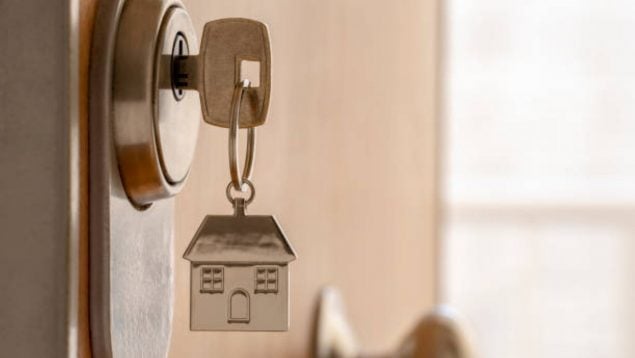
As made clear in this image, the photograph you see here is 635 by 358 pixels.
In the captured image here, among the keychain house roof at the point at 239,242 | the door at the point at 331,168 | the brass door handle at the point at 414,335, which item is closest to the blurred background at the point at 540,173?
the door at the point at 331,168

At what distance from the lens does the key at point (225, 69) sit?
1.10ft

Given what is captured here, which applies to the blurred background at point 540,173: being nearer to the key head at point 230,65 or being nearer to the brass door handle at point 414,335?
the brass door handle at point 414,335

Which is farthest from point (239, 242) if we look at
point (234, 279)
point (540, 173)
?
point (540, 173)

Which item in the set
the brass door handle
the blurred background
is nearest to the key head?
the brass door handle

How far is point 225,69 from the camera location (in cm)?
34

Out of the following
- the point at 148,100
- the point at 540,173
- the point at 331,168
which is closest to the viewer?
the point at 148,100

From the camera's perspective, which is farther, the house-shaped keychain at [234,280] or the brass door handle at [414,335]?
the brass door handle at [414,335]

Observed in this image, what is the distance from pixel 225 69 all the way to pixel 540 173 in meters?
1.99

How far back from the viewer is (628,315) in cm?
231

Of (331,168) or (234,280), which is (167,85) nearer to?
(234,280)

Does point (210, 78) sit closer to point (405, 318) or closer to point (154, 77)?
point (154, 77)

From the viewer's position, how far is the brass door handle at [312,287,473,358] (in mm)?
649

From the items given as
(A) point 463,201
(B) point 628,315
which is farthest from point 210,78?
(B) point 628,315

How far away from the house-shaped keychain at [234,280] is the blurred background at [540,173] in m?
1.87
